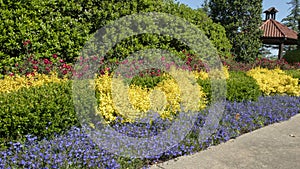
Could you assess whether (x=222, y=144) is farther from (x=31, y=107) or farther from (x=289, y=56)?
(x=289, y=56)

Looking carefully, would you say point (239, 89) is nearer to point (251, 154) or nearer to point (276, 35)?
point (251, 154)

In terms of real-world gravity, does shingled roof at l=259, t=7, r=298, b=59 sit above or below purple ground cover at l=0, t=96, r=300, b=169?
above

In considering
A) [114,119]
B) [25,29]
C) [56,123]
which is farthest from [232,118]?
[25,29]

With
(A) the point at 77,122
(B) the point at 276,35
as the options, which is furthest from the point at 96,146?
(B) the point at 276,35

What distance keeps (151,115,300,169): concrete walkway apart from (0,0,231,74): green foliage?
12.3 ft

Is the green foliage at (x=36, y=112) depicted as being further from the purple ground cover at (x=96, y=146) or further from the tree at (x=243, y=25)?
the tree at (x=243, y=25)

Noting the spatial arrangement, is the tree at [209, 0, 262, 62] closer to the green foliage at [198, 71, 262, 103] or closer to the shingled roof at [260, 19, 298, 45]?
the green foliage at [198, 71, 262, 103]

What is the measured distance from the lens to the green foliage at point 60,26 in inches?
204

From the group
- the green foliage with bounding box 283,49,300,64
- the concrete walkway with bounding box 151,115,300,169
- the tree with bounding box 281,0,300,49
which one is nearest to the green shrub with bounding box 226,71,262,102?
the concrete walkway with bounding box 151,115,300,169

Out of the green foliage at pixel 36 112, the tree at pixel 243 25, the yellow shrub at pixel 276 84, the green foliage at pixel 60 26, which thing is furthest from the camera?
the tree at pixel 243 25

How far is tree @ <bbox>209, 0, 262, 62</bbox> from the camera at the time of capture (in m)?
10.5

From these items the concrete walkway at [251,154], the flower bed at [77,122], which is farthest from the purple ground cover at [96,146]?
the concrete walkway at [251,154]

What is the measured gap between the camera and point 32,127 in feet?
9.98

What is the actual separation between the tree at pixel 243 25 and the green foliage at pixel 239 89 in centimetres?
532
